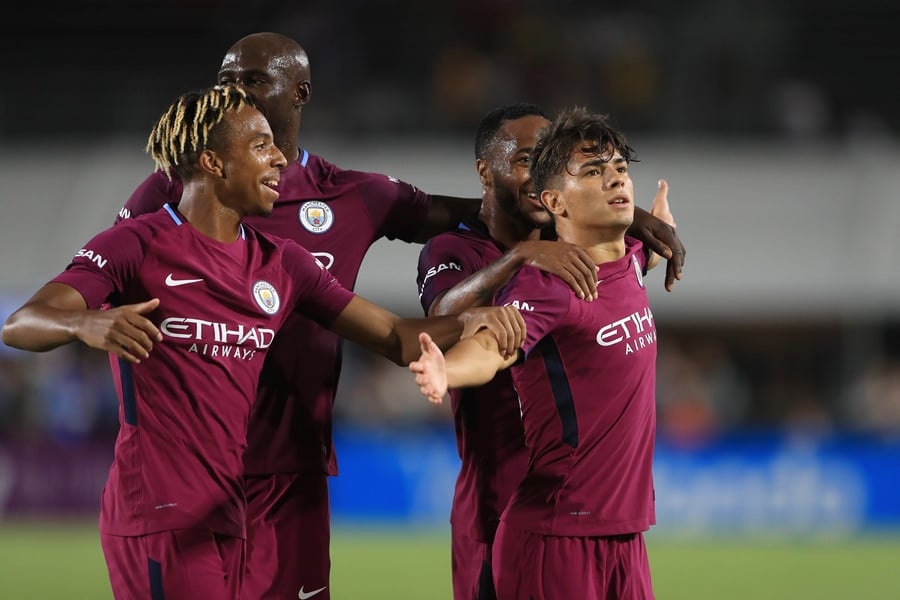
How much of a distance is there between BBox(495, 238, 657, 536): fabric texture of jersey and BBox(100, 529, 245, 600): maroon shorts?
1088mm

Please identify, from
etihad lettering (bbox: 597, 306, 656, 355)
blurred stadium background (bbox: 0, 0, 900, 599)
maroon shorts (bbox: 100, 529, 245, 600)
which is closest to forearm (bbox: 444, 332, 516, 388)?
etihad lettering (bbox: 597, 306, 656, 355)

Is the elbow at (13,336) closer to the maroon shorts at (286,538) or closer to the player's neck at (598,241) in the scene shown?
the maroon shorts at (286,538)

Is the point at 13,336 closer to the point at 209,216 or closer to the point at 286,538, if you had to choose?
the point at 209,216

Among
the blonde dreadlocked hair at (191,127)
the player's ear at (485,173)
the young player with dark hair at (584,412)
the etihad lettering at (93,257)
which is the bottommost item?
the young player with dark hair at (584,412)

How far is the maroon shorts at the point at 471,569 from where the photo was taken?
5545 millimetres

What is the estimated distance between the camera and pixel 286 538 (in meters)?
5.57

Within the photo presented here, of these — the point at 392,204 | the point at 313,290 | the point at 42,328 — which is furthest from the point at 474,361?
the point at 392,204

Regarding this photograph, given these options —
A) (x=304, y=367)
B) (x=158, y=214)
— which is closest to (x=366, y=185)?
(x=304, y=367)

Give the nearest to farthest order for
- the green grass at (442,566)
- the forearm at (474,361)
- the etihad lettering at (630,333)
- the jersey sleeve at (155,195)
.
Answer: the forearm at (474,361) < the etihad lettering at (630,333) < the jersey sleeve at (155,195) < the green grass at (442,566)

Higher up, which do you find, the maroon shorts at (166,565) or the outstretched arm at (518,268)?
the outstretched arm at (518,268)

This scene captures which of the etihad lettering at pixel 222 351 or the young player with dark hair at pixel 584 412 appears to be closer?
the etihad lettering at pixel 222 351

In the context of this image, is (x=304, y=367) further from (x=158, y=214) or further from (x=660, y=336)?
(x=660, y=336)

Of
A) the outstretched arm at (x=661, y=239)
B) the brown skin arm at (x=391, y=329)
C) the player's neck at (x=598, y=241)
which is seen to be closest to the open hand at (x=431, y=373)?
the brown skin arm at (x=391, y=329)

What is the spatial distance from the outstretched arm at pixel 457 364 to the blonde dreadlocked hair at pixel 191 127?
1045mm
